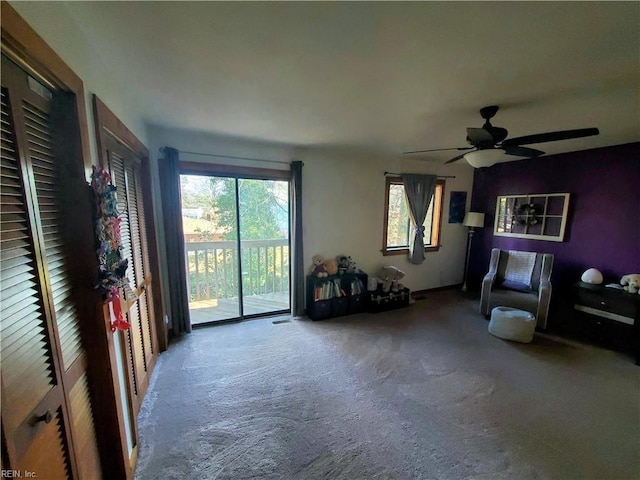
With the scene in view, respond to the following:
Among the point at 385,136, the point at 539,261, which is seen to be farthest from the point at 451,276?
the point at 385,136

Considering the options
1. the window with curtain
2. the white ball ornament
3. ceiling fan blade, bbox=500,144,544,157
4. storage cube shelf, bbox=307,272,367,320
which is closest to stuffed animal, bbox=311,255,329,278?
storage cube shelf, bbox=307,272,367,320

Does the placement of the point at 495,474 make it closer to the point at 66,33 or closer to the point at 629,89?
the point at 629,89

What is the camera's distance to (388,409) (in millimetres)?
1920

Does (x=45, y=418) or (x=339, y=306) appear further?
(x=339, y=306)

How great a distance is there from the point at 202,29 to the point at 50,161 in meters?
0.85

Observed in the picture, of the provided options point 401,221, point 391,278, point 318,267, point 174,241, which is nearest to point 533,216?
point 401,221

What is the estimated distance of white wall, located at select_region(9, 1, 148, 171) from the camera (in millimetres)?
847

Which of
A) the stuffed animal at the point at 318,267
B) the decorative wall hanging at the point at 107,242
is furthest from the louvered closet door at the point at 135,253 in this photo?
the stuffed animal at the point at 318,267

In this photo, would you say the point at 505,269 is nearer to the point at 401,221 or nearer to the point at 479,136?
the point at 401,221

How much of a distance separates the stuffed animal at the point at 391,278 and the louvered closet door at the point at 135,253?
118 inches

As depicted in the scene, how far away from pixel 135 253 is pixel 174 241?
36.2 inches

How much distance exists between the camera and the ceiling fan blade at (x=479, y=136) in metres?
1.85

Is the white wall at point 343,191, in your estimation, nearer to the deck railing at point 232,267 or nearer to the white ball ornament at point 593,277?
the deck railing at point 232,267

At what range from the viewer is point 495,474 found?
1.46 m
